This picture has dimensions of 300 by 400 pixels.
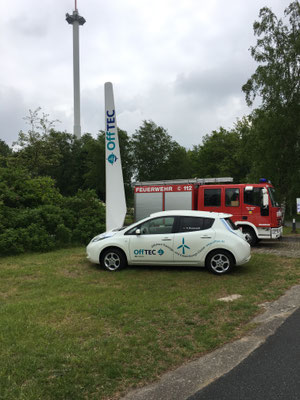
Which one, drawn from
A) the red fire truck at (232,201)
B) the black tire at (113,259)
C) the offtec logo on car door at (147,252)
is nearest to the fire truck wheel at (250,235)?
the red fire truck at (232,201)

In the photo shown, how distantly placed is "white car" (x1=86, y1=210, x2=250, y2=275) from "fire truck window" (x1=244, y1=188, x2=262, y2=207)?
13.6ft

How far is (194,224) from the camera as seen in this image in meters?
7.42

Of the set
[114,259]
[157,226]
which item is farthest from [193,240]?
[114,259]

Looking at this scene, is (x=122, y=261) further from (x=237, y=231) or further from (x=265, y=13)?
(x=265, y=13)

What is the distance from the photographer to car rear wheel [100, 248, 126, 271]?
7.67 metres

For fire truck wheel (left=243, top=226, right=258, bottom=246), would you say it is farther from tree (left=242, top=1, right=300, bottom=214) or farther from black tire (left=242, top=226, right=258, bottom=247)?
tree (left=242, top=1, right=300, bottom=214)

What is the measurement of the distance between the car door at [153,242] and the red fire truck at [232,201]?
487 cm

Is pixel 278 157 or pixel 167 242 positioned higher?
pixel 278 157

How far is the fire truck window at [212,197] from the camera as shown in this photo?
1192 cm

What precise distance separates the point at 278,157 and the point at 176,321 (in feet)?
57.8

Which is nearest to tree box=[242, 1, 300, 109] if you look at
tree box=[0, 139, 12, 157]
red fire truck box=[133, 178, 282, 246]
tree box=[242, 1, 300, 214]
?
tree box=[242, 1, 300, 214]

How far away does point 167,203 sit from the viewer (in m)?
13.0

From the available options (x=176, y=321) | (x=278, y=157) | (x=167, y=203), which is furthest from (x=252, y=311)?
(x=278, y=157)

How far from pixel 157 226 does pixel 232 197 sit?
5.14 m
